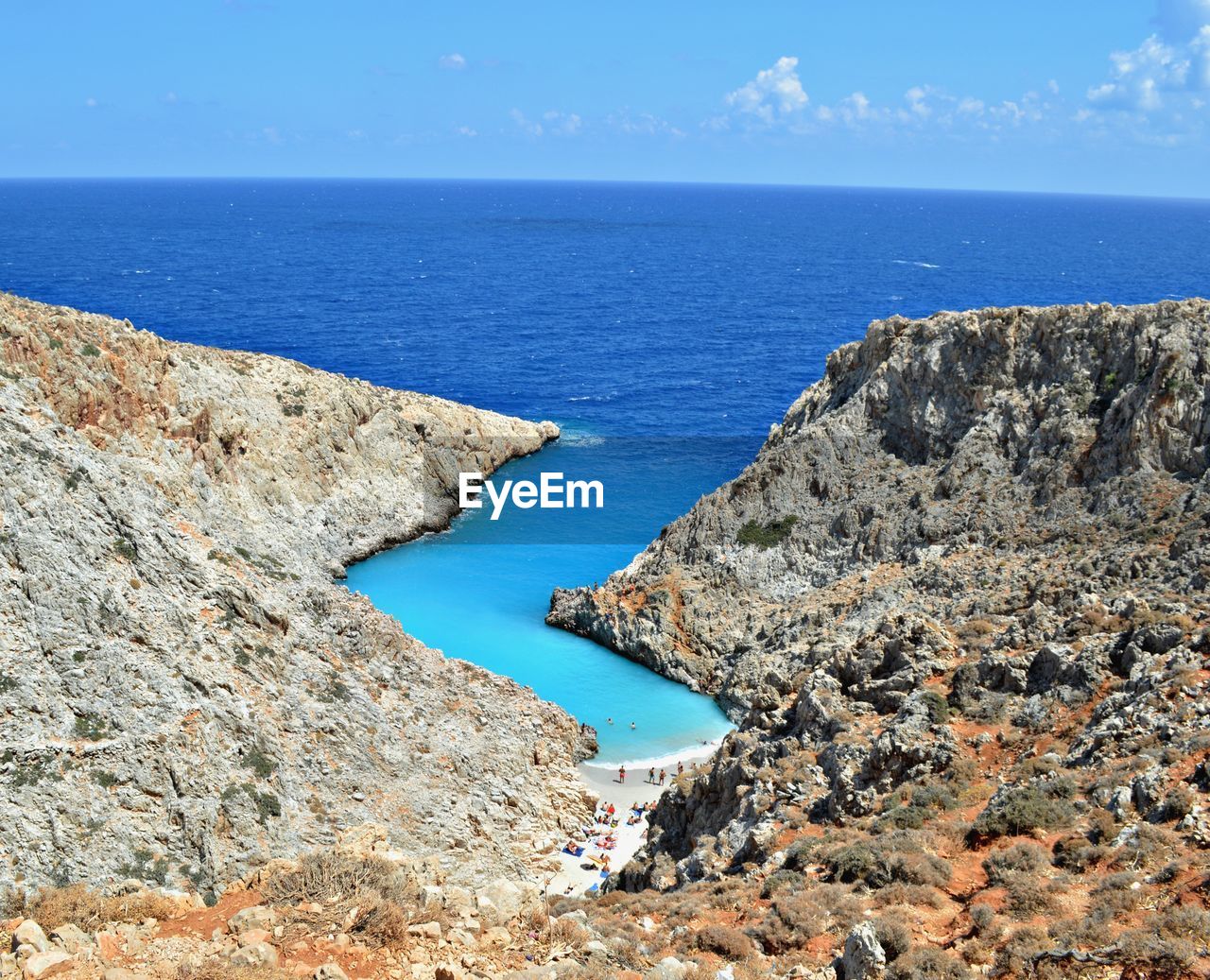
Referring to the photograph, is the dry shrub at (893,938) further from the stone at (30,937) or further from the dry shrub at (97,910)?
the stone at (30,937)

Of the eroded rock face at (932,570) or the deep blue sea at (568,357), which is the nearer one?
the eroded rock face at (932,570)

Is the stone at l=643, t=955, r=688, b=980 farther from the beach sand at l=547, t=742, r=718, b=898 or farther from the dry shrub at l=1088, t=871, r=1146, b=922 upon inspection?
the beach sand at l=547, t=742, r=718, b=898

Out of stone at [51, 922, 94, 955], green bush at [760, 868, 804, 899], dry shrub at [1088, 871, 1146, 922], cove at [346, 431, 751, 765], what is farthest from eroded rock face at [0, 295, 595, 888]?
dry shrub at [1088, 871, 1146, 922]

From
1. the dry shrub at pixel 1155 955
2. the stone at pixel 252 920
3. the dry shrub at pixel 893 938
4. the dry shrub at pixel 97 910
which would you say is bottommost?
the dry shrub at pixel 97 910

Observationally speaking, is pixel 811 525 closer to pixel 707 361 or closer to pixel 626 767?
pixel 626 767

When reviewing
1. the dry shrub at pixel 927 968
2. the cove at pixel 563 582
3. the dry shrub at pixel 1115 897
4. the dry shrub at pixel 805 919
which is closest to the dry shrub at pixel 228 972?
the dry shrub at pixel 805 919

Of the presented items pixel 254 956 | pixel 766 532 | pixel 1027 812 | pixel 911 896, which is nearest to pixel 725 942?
pixel 911 896

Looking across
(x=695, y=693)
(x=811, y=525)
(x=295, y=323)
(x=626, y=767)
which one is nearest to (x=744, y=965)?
(x=626, y=767)
